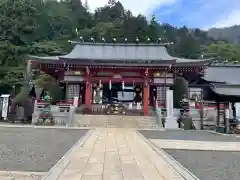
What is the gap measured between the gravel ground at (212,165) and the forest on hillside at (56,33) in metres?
32.4

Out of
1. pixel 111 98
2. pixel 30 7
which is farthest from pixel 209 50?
pixel 111 98

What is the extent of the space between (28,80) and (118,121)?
15.2 metres

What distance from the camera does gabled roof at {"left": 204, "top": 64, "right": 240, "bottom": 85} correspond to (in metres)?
31.4

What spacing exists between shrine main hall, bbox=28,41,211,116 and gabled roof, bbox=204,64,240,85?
4009 mm

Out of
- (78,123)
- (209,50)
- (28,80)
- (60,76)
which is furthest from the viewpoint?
(209,50)

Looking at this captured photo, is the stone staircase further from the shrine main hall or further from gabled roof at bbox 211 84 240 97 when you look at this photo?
gabled roof at bbox 211 84 240 97

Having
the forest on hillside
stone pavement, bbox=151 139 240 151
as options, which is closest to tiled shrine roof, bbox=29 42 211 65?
the forest on hillside

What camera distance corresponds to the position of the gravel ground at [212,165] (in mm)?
6195

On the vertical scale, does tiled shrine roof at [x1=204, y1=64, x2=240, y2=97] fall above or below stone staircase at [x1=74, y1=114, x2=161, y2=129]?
above

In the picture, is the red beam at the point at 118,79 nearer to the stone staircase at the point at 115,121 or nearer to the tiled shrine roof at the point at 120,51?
the tiled shrine roof at the point at 120,51

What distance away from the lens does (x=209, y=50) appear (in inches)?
2392

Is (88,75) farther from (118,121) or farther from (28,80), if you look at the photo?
(28,80)

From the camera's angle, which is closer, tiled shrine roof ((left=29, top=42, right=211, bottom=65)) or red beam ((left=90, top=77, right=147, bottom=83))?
red beam ((left=90, top=77, right=147, bottom=83))

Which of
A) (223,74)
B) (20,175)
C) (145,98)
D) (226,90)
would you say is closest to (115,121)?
(145,98)
